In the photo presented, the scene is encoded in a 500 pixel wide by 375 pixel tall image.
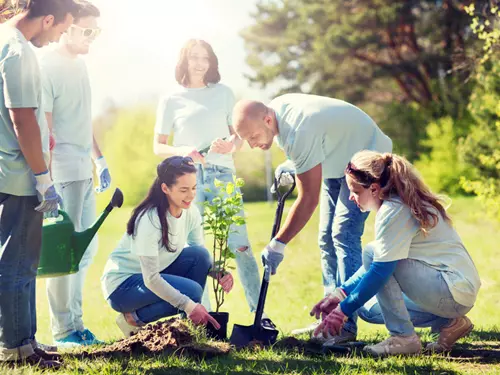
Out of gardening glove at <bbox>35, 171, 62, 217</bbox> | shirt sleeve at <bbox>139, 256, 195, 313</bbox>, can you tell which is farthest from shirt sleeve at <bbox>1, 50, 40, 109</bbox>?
shirt sleeve at <bbox>139, 256, 195, 313</bbox>

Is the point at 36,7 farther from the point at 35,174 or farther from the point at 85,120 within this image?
the point at 85,120

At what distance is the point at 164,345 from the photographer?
318cm

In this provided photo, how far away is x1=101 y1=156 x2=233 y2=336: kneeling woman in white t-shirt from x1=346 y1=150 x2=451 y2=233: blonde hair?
912mm

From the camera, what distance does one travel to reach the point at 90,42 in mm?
3852

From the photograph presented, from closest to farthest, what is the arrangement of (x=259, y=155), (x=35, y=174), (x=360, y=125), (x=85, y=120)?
(x=35, y=174), (x=360, y=125), (x=85, y=120), (x=259, y=155)

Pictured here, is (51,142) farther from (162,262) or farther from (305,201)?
(305,201)

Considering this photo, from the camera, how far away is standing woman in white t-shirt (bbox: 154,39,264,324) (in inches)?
158

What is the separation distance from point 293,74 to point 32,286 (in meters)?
17.4

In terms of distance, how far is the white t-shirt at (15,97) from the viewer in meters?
2.87

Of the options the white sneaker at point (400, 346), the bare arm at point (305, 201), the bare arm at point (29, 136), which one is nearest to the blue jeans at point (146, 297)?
the bare arm at point (305, 201)

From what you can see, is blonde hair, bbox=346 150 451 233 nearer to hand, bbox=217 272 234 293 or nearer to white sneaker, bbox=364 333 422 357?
white sneaker, bbox=364 333 422 357

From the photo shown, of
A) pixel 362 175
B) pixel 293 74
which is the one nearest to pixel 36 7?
pixel 362 175

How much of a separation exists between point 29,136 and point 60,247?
2.38 feet

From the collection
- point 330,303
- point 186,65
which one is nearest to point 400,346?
point 330,303
